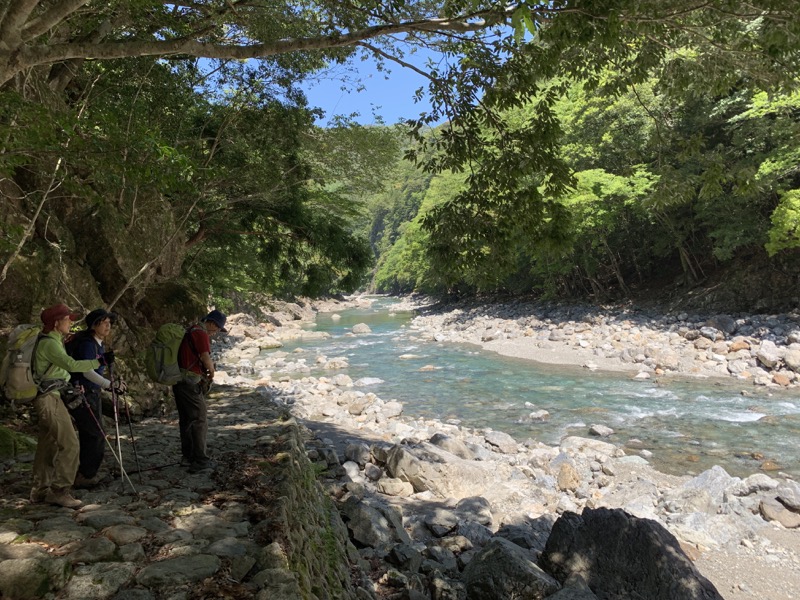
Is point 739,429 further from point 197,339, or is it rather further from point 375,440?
point 197,339

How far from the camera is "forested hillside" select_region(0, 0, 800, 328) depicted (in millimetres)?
4188

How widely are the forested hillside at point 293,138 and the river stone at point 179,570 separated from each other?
3179 millimetres

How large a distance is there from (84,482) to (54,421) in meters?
0.67

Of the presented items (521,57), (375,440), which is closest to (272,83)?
(521,57)

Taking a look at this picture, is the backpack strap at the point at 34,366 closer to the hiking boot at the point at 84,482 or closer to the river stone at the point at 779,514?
the hiking boot at the point at 84,482

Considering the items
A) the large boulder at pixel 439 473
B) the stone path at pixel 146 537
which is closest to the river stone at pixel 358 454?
the large boulder at pixel 439 473

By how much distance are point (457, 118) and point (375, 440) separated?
746 centimetres

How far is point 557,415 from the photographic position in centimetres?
1275

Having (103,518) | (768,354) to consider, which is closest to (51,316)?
(103,518)

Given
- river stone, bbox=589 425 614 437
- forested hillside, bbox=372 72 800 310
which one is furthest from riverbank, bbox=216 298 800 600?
forested hillside, bbox=372 72 800 310

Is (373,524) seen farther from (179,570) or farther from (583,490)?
(583,490)

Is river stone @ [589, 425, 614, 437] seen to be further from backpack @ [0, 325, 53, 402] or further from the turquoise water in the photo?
backpack @ [0, 325, 53, 402]

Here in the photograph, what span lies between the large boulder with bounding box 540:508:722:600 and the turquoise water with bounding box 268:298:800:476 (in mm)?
5086

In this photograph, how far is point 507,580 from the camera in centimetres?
428
